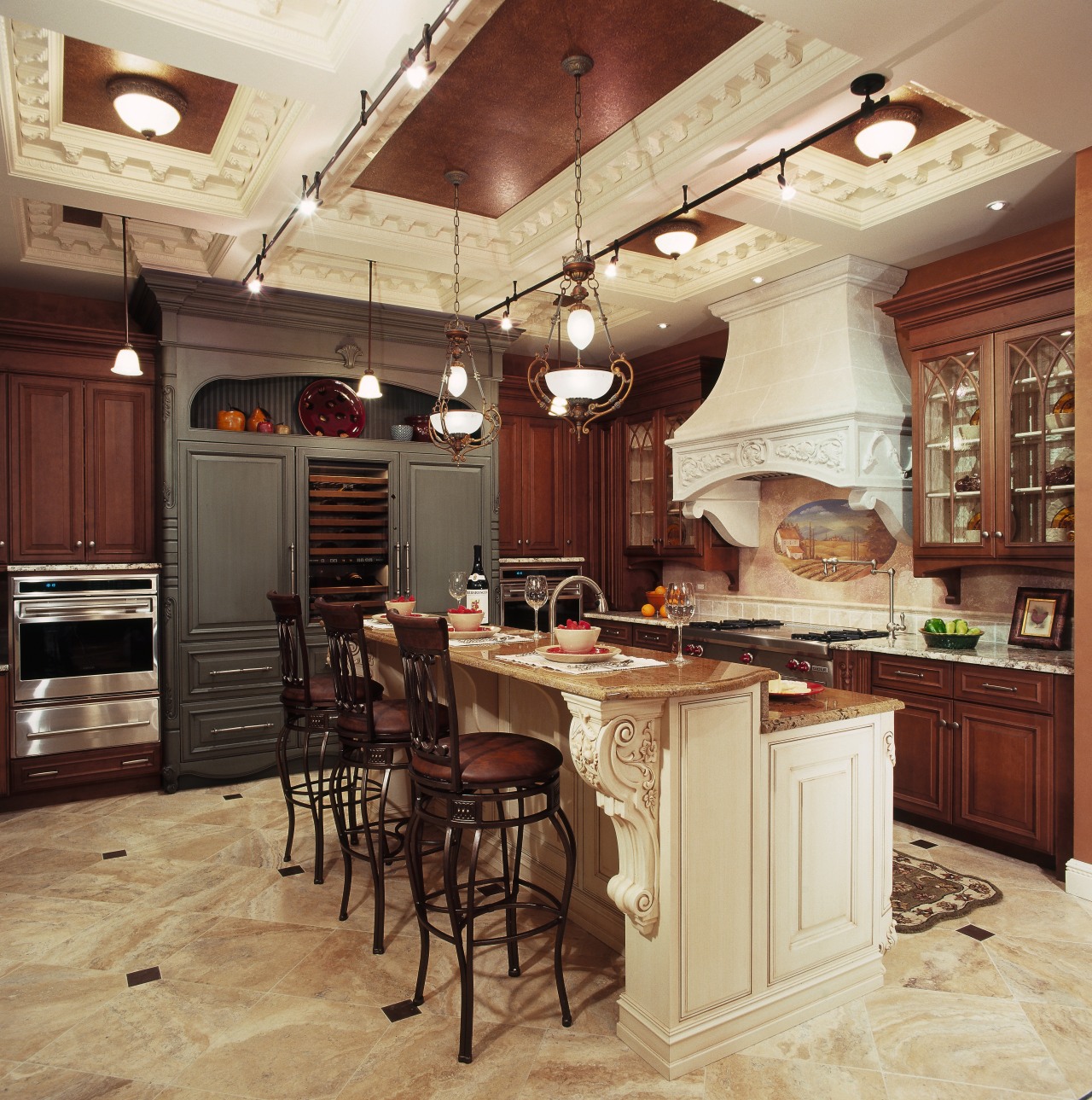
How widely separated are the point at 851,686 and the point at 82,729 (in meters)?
4.31

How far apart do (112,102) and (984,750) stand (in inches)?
187

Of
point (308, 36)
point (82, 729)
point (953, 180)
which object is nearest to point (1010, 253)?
point (953, 180)

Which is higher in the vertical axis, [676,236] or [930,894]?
[676,236]

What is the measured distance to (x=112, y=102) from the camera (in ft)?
11.0

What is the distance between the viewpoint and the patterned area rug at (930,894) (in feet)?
10.2

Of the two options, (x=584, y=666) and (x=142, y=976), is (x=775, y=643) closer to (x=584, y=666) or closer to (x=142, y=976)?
(x=584, y=666)

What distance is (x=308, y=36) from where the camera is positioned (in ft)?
9.11

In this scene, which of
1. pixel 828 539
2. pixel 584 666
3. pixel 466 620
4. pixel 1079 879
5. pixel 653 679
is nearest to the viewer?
pixel 653 679

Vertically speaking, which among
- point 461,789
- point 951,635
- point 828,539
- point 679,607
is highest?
point 828,539

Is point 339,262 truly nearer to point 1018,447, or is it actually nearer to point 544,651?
point 544,651

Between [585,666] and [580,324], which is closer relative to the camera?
[585,666]

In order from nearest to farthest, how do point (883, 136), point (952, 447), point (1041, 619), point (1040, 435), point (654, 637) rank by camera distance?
point (883, 136) → point (1040, 435) → point (1041, 619) → point (952, 447) → point (654, 637)

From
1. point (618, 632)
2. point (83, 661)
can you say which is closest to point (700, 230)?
point (618, 632)

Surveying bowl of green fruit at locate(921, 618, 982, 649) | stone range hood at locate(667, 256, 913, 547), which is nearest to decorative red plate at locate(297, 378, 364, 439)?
stone range hood at locate(667, 256, 913, 547)
